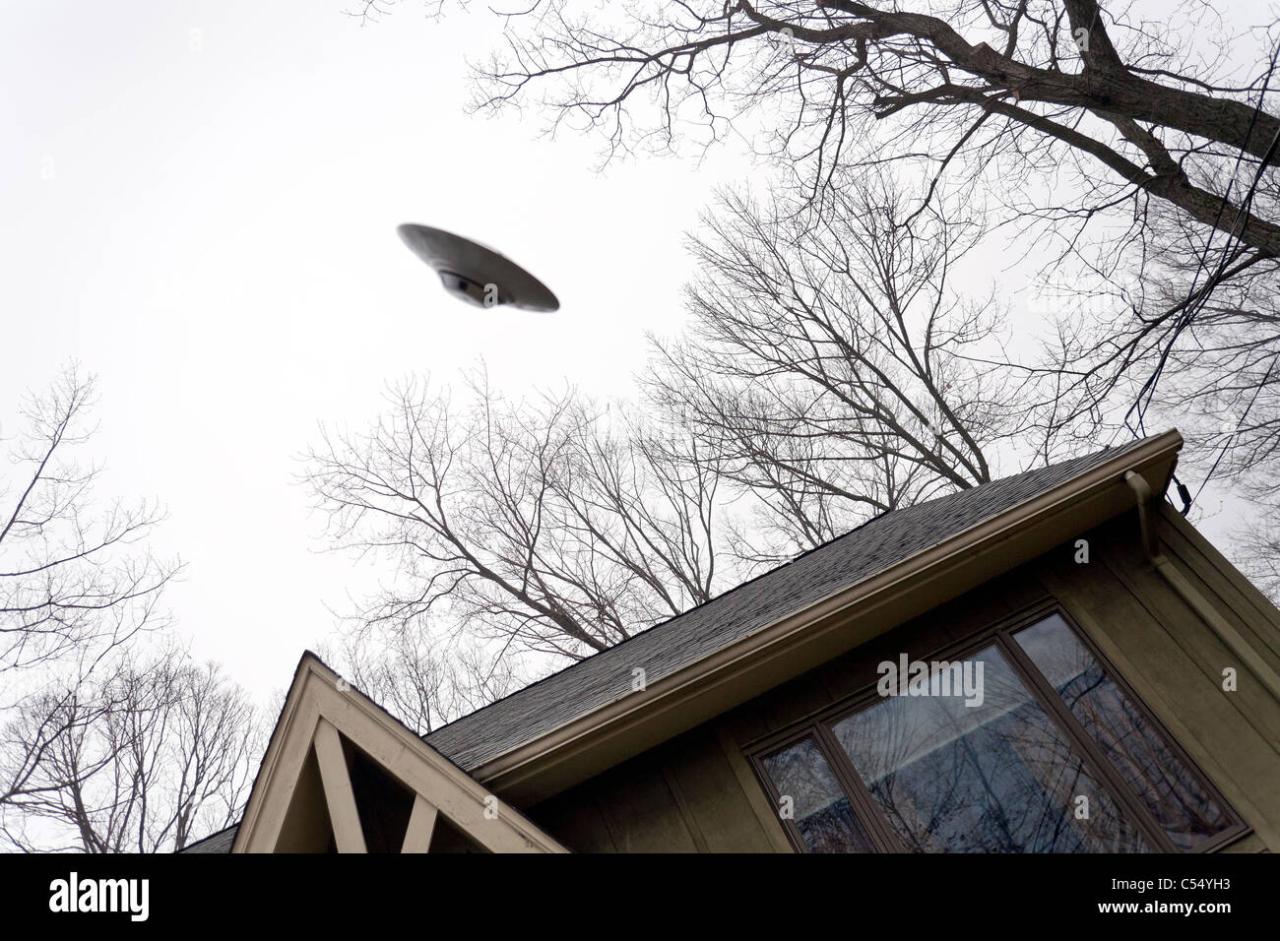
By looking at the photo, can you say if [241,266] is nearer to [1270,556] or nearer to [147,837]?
[147,837]

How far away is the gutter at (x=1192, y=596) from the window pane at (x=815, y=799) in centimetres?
231

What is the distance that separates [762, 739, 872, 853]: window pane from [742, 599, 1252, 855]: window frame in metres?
0.03

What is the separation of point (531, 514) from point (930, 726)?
41.5 ft

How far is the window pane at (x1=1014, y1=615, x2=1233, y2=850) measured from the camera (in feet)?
14.1

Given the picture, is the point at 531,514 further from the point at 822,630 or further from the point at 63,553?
the point at 822,630

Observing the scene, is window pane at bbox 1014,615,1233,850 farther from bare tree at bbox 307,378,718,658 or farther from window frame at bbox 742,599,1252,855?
bare tree at bbox 307,378,718,658

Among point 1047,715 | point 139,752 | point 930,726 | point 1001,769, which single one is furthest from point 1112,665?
point 139,752

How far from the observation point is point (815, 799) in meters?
4.56

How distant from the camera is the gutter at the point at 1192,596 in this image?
4582 mm

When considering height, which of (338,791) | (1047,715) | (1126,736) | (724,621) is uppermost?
(724,621)

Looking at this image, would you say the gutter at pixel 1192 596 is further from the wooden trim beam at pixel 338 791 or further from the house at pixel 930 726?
the wooden trim beam at pixel 338 791

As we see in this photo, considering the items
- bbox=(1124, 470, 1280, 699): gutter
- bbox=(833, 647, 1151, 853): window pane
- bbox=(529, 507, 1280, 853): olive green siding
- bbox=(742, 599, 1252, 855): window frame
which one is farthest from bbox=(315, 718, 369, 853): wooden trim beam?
bbox=(1124, 470, 1280, 699): gutter

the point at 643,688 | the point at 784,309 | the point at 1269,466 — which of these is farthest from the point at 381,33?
the point at 643,688
